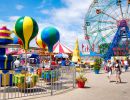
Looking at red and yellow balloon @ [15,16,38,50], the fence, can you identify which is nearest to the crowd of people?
the fence

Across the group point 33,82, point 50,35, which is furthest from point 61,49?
point 33,82

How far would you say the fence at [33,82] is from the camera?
13.4 metres

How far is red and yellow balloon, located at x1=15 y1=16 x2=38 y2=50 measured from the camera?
610 inches

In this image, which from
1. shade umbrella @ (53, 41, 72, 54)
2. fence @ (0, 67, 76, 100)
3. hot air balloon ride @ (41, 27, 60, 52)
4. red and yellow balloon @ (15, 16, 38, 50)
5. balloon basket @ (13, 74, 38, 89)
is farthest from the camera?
shade umbrella @ (53, 41, 72, 54)

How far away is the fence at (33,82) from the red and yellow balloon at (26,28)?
1922mm

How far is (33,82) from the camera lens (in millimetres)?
14406

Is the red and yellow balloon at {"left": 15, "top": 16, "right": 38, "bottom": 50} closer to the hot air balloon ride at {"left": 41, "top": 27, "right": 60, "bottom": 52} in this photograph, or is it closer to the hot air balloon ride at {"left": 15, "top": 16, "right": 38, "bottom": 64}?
the hot air balloon ride at {"left": 15, "top": 16, "right": 38, "bottom": 64}

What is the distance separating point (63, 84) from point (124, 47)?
111 ft

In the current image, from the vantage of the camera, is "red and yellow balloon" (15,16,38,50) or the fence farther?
"red and yellow balloon" (15,16,38,50)

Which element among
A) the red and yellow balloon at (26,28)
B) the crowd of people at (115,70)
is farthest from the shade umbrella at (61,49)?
the red and yellow balloon at (26,28)

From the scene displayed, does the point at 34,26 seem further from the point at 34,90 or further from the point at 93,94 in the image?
the point at 93,94

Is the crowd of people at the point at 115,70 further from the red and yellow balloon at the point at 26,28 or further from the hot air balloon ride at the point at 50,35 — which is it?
the red and yellow balloon at the point at 26,28

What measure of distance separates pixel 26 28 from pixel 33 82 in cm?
281

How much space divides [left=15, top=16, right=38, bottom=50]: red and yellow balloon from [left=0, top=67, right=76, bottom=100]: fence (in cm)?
192
